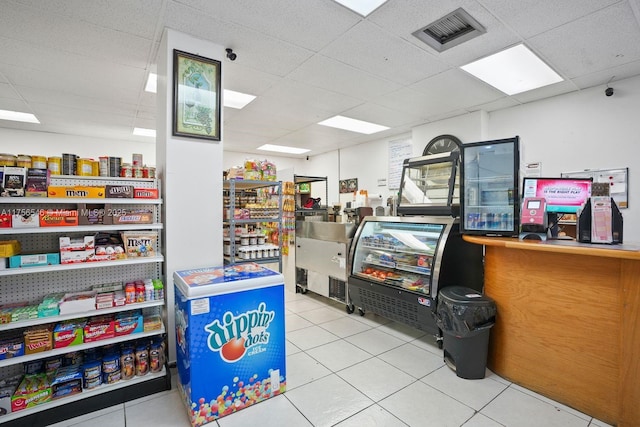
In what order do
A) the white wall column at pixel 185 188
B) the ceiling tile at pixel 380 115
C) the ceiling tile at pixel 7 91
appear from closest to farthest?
the white wall column at pixel 185 188
the ceiling tile at pixel 7 91
the ceiling tile at pixel 380 115

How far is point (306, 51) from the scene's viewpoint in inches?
120

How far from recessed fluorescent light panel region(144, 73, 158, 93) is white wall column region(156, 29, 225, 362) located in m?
0.79

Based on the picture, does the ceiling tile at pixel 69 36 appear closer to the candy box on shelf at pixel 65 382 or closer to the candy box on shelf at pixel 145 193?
the candy box on shelf at pixel 145 193

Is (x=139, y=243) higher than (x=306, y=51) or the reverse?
the reverse

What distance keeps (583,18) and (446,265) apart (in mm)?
2385

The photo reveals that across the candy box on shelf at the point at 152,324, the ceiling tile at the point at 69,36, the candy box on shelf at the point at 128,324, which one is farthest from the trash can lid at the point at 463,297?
the ceiling tile at the point at 69,36

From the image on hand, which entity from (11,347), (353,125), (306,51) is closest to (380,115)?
(353,125)

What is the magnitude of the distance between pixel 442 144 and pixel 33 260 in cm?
548

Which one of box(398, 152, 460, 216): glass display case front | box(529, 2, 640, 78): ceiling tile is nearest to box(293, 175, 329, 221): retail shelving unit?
box(398, 152, 460, 216): glass display case front

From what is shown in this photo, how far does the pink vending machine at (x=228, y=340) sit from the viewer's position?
1902mm

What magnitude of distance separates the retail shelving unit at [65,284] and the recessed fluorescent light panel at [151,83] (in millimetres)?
1786

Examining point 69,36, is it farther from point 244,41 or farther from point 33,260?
point 33,260

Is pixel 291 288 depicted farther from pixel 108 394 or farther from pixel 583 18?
pixel 583 18

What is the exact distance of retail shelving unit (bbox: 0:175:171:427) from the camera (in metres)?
1.88
